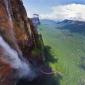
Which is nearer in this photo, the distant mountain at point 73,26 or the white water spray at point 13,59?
the white water spray at point 13,59

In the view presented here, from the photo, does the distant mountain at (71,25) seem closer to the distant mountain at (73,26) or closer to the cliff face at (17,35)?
the distant mountain at (73,26)

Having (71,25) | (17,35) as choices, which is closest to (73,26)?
(71,25)

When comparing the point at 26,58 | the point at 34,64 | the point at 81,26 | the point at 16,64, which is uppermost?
the point at 16,64

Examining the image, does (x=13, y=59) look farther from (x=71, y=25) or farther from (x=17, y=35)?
(x=71, y=25)

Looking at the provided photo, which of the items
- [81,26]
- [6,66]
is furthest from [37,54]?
[81,26]

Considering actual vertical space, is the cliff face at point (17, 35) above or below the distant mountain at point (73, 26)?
above

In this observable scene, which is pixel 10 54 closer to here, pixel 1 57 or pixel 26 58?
pixel 1 57

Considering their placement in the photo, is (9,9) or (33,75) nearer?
(9,9)

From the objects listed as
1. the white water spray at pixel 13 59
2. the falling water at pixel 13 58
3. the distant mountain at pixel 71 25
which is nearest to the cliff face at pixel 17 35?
the falling water at pixel 13 58
